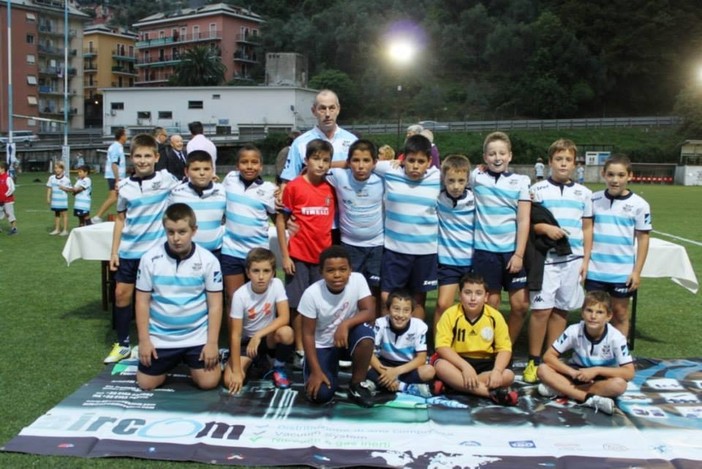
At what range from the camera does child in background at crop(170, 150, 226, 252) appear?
17.3 ft

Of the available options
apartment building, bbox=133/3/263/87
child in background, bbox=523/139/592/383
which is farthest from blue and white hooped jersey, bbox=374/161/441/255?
apartment building, bbox=133/3/263/87

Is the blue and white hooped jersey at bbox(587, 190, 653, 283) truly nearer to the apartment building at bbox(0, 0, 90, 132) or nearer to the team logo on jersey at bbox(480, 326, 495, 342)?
the team logo on jersey at bbox(480, 326, 495, 342)

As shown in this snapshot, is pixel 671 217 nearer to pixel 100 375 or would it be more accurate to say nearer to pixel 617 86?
pixel 100 375

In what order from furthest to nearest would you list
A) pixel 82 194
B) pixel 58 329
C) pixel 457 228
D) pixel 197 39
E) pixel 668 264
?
pixel 197 39 → pixel 82 194 → pixel 58 329 → pixel 668 264 → pixel 457 228

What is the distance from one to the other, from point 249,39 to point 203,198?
83.6 metres

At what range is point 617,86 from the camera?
71.1m

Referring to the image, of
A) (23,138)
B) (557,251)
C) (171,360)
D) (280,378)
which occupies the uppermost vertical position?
(23,138)

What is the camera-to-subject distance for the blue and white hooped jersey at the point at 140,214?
5.42m

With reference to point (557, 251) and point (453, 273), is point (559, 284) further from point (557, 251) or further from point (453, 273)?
point (453, 273)

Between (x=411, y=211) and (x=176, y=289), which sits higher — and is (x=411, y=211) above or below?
above

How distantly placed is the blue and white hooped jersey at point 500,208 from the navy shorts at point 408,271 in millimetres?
439

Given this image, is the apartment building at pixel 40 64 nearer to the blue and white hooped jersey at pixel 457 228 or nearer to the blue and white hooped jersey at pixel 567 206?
the blue and white hooped jersey at pixel 457 228

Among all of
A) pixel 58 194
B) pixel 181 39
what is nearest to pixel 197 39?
pixel 181 39

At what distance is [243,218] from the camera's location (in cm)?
536
